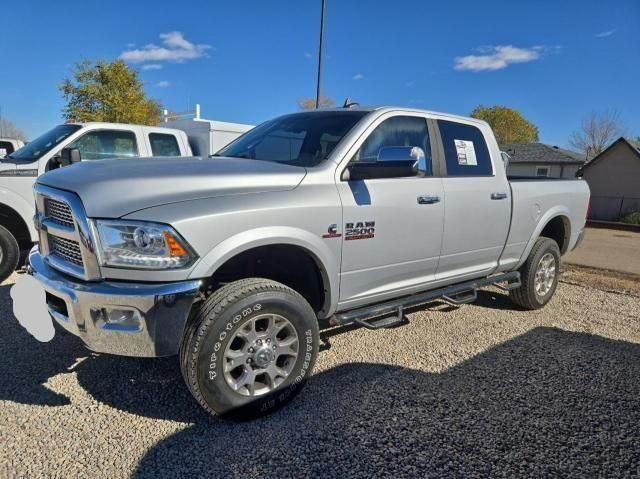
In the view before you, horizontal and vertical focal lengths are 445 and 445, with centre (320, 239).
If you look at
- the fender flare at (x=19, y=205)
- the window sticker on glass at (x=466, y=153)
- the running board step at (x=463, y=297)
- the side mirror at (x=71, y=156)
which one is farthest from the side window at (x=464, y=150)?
the fender flare at (x=19, y=205)

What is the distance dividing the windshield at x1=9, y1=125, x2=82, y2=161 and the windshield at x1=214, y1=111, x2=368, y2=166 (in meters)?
3.58

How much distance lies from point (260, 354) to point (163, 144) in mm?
5485

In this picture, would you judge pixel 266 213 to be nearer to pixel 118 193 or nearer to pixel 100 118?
pixel 118 193

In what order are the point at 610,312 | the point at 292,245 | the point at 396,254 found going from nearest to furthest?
the point at 292,245 → the point at 396,254 → the point at 610,312

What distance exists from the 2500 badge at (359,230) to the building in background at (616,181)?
2118 centimetres

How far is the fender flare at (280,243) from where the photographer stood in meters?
2.43

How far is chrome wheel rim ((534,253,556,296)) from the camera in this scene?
5.10m

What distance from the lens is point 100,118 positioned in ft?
66.8

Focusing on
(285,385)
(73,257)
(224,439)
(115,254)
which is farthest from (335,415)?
(73,257)

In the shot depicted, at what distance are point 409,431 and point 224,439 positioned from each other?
3.61 feet

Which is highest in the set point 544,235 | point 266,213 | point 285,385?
point 266,213

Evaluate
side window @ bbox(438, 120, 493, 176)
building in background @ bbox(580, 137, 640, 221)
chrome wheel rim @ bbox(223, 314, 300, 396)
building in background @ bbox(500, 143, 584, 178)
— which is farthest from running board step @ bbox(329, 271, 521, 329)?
building in background @ bbox(500, 143, 584, 178)

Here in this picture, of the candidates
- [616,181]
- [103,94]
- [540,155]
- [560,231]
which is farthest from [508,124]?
[560,231]

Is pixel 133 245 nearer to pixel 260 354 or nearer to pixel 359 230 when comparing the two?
pixel 260 354
